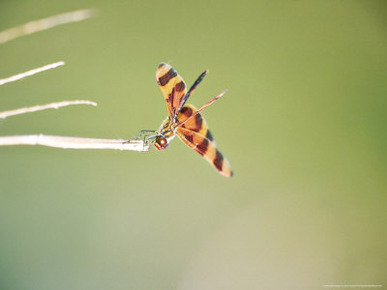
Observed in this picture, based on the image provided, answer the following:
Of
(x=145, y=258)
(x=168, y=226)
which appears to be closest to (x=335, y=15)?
(x=168, y=226)

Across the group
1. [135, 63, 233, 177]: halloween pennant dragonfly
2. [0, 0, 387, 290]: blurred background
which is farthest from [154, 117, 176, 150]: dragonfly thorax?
[0, 0, 387, 290]: blurred background

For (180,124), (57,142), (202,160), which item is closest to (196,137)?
(180,124)

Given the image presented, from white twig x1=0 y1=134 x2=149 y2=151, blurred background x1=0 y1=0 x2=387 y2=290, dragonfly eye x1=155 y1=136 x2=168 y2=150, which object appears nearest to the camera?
white twig x1=0 y1=134 x2=149 y2=151

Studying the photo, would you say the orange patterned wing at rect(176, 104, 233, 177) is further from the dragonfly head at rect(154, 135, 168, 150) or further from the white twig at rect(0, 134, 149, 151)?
the white twig at rect(0, 134, 149, 151)

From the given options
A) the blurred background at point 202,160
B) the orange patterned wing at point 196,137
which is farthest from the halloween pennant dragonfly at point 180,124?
the blurred background at point 202,160

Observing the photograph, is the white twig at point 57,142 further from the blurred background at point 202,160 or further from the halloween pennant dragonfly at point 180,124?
the blurred background at point 202,160

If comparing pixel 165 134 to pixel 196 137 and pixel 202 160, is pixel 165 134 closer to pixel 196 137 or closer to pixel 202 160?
pixel 196 137
